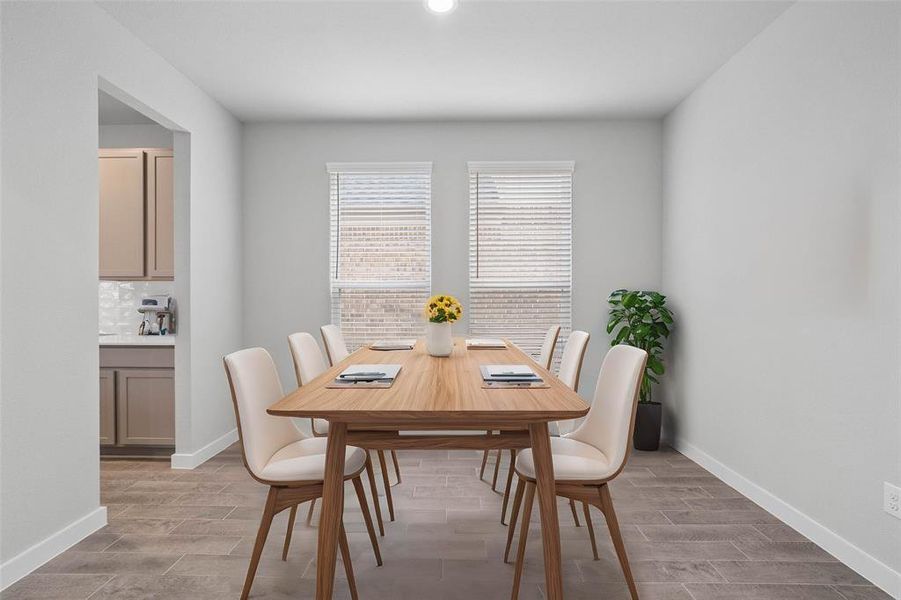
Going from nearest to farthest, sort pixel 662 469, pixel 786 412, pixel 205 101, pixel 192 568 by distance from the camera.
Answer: pixel 192 568
pixel 786 412
pixel 662 469
pixel 205 101

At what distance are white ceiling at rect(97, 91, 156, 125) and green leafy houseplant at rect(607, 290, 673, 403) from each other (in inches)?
160

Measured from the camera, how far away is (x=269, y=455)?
221 cm

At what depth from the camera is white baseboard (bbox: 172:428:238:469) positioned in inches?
152

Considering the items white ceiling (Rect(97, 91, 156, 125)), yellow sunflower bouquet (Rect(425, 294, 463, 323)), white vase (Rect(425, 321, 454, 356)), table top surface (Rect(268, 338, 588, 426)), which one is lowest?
table top surface (Rect(268, 338, 588, 426))

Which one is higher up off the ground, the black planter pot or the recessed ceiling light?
the recessed ceiling light

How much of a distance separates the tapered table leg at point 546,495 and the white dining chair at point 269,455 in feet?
2.46

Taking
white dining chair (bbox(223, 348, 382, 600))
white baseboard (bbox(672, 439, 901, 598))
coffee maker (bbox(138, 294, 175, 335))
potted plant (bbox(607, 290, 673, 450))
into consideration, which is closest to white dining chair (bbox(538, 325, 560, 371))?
potted plant (bbox(607, 290, 673, 450))

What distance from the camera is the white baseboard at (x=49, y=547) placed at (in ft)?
7.47

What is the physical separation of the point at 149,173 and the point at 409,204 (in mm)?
2124

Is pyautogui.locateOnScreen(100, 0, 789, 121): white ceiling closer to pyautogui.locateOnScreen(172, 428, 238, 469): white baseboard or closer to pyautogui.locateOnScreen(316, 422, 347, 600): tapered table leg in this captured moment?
pyautogui.locateOnScreen(316, 422, 347, 600): tapered table leg

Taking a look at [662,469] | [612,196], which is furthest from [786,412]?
[612,196]

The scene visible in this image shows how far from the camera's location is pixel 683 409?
4.31 metres

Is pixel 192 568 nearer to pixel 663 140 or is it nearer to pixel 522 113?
pixel 522 113

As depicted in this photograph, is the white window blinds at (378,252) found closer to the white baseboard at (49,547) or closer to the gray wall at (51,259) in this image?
the gray wall at (51,259)
